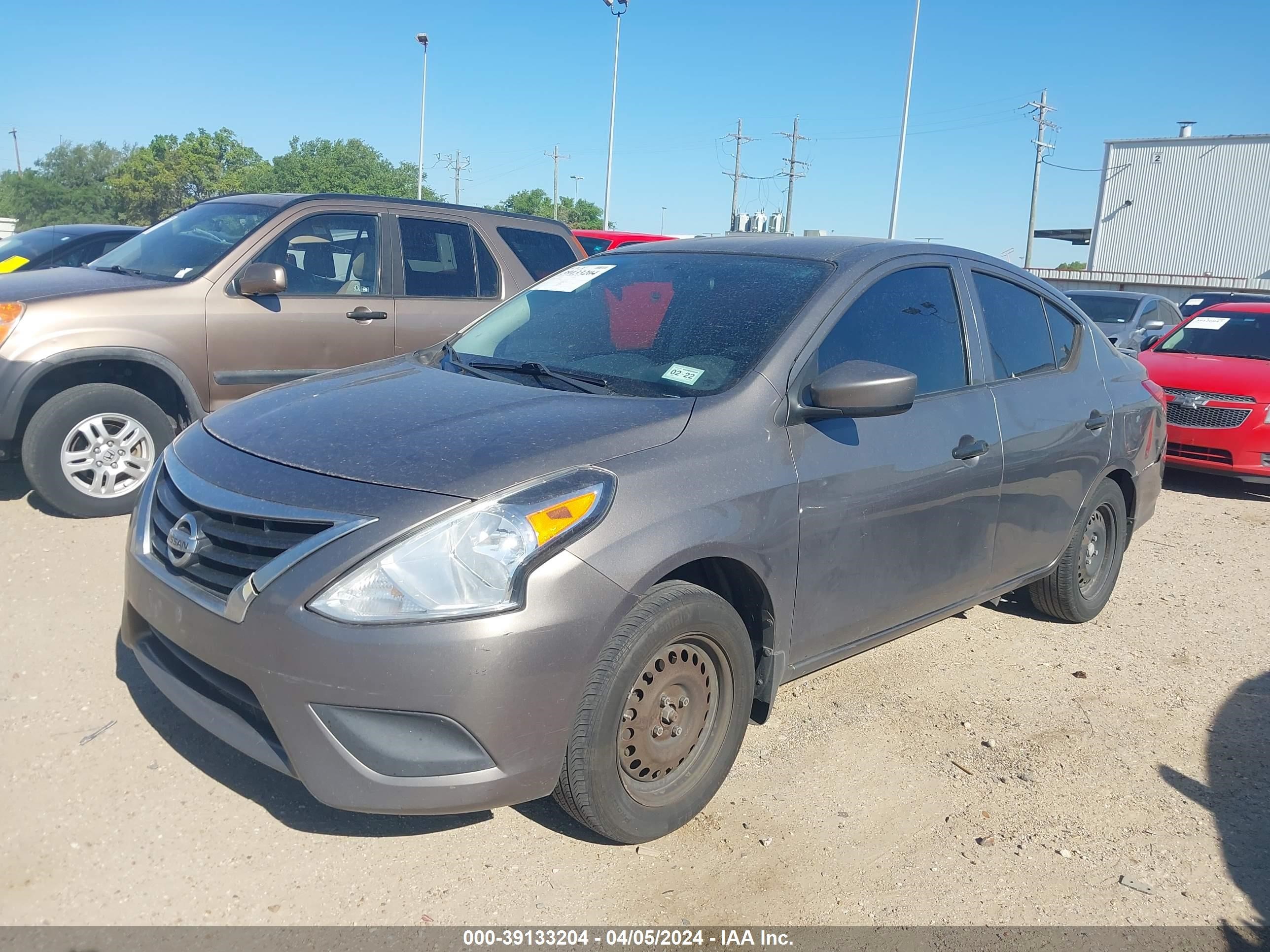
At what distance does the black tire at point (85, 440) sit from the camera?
17.5 ft

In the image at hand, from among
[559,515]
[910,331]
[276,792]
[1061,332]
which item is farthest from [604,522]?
[1061,332]

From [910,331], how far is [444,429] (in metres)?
1.87

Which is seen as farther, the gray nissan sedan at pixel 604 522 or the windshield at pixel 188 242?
the windshield at pixel 188 242

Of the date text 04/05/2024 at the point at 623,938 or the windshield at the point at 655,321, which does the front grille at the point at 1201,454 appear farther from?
the date text 04/05/2024 at the point at 623,938

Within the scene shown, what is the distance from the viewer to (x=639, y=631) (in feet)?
8.79

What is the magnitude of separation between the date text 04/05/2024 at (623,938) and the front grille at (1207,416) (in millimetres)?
7542

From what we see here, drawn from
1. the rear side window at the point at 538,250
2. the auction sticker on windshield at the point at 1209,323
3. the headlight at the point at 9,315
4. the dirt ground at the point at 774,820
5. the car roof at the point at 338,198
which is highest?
the car roof at the point at 338,198

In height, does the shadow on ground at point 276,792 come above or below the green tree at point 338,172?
below

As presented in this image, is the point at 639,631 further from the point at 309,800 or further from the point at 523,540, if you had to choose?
the point at 309,800

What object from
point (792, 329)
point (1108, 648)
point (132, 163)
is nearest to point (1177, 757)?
point (1108, 648)

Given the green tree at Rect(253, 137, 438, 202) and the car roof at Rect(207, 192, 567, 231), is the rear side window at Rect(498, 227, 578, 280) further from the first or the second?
the green tree at Rect(253, 137, 438, 202)

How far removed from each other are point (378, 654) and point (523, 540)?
45 cm

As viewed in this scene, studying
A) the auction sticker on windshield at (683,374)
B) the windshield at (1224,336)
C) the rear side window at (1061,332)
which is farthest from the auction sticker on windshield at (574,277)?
the windshield at (1224,336)

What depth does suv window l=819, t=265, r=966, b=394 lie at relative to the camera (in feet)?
11.5
